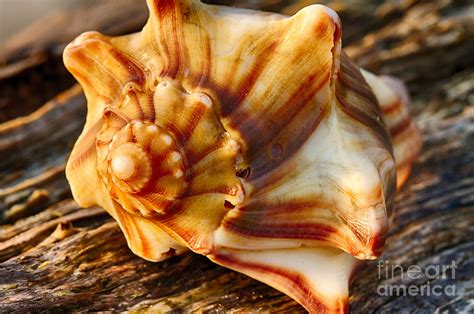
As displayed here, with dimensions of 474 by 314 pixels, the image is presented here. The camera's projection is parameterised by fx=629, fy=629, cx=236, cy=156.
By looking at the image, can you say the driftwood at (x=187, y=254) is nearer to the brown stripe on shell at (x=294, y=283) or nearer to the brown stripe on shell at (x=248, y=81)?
the brown stripe on shell at (x=294, y=283)

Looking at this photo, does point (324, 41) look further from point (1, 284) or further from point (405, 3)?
point (405, 3)

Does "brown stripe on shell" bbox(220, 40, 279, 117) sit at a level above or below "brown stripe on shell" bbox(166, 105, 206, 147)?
above

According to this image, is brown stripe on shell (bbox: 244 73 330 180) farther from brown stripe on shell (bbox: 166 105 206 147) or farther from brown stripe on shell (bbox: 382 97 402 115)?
brown stripe on shell (bbox: 382 97 402 115)

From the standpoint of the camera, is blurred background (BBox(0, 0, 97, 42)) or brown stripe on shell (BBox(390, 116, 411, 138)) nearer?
brown stripe on shell (BBox(390, 116, 411, 138))

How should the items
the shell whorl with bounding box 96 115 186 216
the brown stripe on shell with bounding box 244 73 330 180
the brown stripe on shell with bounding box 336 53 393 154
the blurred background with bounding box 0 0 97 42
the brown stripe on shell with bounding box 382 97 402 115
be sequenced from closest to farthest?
the shell whorl with bounding box 96 115 186 216 → the brown stripe on shell with bounding box 244 73 330 180 → the brown stripe on shell with bounding box 336 53 393 154 → the brown stripe on shell with bounding box 382 97 402 115 → the blurred background with bounding box 0 0 97 42

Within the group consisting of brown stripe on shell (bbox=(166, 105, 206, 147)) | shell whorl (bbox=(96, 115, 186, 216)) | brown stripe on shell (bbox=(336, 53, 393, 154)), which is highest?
brown stripe on shell (bbox=(336, 53, 393, 154))

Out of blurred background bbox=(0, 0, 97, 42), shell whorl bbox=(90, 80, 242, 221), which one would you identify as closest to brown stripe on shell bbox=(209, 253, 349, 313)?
shell whorl bbox=(90, 80, 242, 221)
